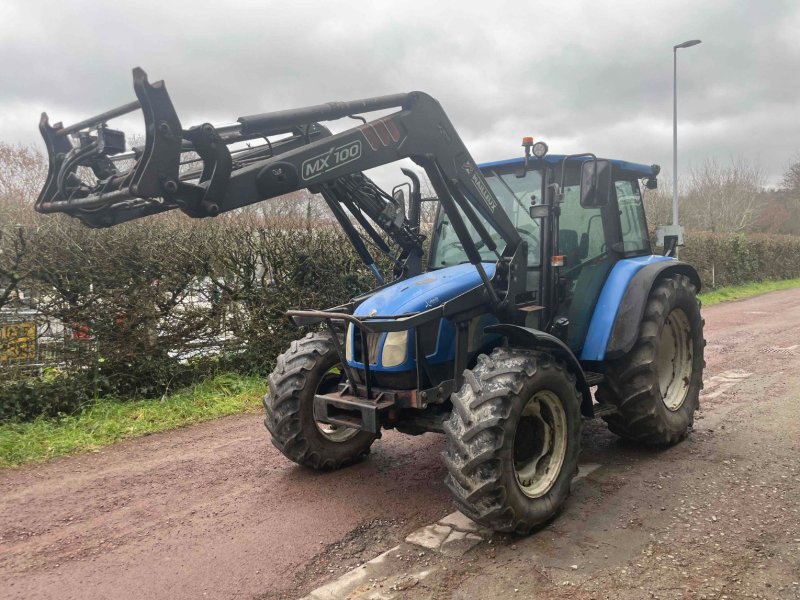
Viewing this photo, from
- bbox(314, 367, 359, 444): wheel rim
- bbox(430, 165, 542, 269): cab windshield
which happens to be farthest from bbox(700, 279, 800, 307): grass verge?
bbox(314, 367, 359, 444): wheel rim

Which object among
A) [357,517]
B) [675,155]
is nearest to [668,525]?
[357,517]

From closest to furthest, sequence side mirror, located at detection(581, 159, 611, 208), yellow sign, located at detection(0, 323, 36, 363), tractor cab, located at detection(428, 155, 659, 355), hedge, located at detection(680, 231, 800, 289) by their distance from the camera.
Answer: side mirror, located at detection(581, 159, 611, 208) < tractor cab, located at detection(428, 155, 659, 355) < yellow sign, located at detection(0, 323, 36, 363) < hedge, located at detection(680, 231, 800, 289)

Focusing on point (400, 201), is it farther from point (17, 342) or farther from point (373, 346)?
point (17, 342)

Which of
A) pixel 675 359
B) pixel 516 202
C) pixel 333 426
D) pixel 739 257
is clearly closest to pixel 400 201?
pixel 516 202

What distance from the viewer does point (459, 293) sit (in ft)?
13.5

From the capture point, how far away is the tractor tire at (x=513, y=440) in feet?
11.0

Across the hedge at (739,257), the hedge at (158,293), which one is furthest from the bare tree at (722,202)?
the hedge at (158,293)

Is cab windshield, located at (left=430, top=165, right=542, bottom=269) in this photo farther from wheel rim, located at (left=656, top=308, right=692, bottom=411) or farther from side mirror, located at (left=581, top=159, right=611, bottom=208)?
wheel rim, located at (left=656, top=308, right=692, bottom=411)

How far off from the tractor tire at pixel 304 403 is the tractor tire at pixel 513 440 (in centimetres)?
132

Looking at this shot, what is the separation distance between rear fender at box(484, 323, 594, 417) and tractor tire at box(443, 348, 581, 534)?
0.10m

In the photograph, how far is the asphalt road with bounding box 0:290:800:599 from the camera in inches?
124

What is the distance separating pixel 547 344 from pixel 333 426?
5.76ft

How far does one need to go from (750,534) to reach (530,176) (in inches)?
107

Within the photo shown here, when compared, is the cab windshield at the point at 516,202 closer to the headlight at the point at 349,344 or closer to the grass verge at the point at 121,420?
the headlight at the point at 349,344
